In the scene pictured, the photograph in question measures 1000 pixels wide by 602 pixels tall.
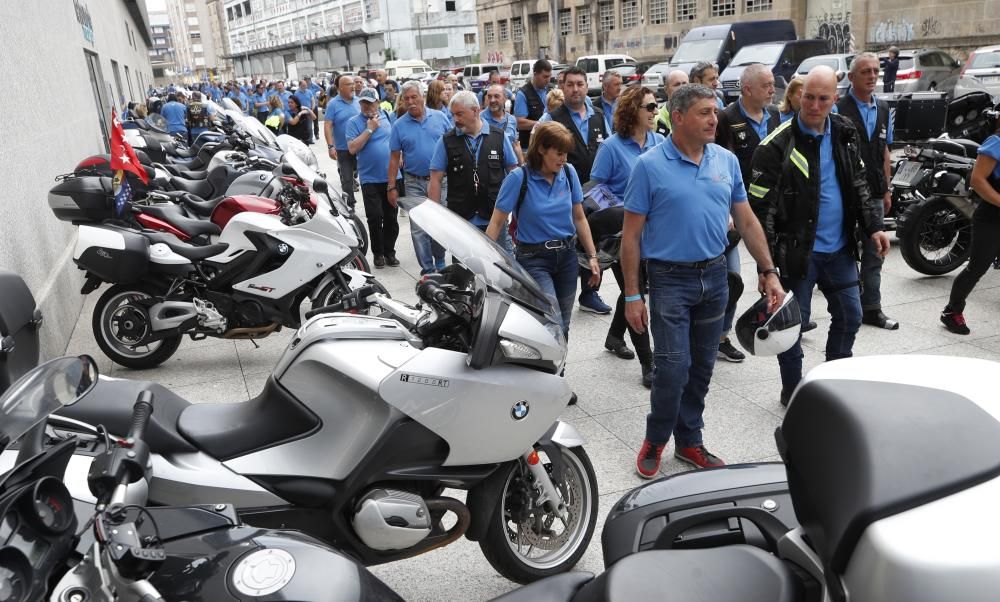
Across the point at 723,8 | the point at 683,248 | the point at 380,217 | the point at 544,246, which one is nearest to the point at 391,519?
the point at 683,248

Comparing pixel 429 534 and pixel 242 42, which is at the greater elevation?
pixel 242 42

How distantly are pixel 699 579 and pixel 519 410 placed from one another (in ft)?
4.72

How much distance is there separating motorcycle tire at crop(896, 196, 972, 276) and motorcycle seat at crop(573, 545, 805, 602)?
21.1 ft

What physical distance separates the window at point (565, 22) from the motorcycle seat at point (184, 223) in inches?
1968

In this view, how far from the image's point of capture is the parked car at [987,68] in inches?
712

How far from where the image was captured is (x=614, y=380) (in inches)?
214

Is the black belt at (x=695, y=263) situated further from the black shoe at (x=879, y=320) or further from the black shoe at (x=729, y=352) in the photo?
the black shoe at (x=879, y=320)

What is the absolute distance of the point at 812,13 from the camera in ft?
117

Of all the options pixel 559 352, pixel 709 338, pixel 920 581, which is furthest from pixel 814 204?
pixel 920 581

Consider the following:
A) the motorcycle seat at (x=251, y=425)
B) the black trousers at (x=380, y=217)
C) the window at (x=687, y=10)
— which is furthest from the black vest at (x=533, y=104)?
the window at (x=687, y=10)

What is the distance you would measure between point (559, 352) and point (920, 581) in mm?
1990

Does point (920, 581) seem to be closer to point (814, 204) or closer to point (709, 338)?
point (709, 338)

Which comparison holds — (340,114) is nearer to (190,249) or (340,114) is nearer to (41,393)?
(190,249)

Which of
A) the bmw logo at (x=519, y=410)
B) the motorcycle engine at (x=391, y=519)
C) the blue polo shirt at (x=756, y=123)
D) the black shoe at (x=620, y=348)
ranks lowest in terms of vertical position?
the black shoe at (x=620, y=348)
